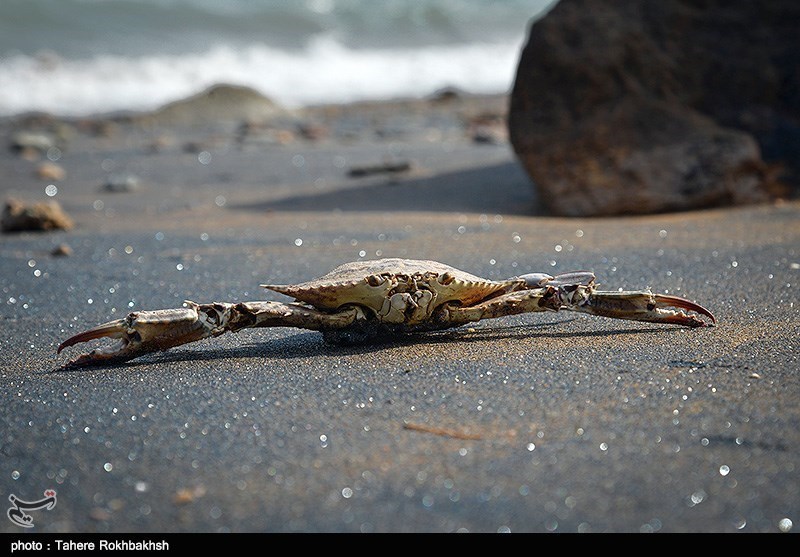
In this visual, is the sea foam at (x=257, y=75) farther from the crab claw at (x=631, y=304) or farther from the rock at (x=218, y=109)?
the crab claw at (x=631, y=304)

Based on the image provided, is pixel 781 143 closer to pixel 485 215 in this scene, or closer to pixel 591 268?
pixel 485 215

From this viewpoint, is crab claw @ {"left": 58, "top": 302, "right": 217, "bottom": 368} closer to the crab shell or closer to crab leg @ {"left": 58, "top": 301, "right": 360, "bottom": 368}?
crab leg @ {"left": 58, "top": 301, "right": 360, "bottom": 368}

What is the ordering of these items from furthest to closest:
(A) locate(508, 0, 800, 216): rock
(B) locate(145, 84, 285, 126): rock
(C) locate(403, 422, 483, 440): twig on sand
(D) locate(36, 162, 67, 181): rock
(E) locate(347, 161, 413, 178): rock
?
1. (B) locate(145, 84, 285, 126): rock
2. (D) locate(36, 162, 67, 181): rock
3. (E) locate(347, 161, 413, 178): rock
4. (A) locate(508, 0, 800, 216): rock
5. (C) locate(403, 422, 483, 440): twig on sand

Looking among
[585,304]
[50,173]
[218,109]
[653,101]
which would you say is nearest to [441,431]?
[585,304]

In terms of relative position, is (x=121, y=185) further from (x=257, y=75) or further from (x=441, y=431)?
(x=257, y=75)

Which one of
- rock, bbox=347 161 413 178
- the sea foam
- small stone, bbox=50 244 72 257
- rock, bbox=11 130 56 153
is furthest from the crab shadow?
the sea foam

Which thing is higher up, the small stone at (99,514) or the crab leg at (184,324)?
the crab leg at (184,324)

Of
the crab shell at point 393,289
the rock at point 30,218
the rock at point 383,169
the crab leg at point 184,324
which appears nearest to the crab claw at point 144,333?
the crab leg at point 184,324

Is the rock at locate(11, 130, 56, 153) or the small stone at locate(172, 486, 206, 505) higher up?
the rock at locate(11, 130, 56, 153)
